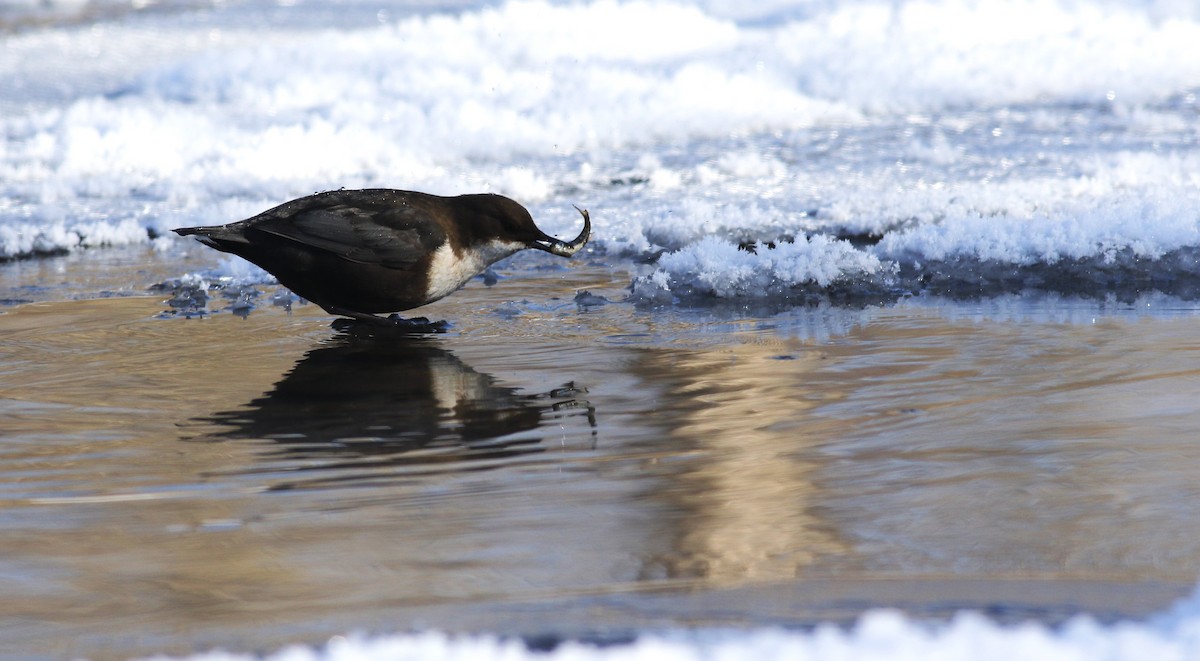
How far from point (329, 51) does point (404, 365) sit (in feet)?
23.0

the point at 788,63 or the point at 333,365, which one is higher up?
the point at 788,63

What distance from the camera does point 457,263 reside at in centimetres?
484

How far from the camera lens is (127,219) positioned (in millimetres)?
7066

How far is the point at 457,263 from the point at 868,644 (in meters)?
3.04

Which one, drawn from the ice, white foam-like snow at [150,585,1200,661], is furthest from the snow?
the ice

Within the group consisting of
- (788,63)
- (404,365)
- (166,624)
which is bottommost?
(166,624)

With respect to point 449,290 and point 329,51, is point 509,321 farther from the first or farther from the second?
point 329,51

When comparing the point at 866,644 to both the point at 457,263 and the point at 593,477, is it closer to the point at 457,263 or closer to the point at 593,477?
the point at 593,477

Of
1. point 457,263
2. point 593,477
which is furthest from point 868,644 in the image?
point 457,263

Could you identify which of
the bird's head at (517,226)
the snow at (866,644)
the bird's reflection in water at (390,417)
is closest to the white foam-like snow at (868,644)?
the snow at (866,644)

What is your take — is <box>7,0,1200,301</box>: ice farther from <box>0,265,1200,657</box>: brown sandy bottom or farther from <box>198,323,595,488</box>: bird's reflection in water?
<box>198,323,595,488</box>: bird's reflection in water

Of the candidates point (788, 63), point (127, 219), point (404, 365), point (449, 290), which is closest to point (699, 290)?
point (449, 290)

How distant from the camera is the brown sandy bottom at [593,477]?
2.30 meters

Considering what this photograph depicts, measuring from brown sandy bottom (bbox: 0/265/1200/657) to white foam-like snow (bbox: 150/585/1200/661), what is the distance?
0.23 feet
